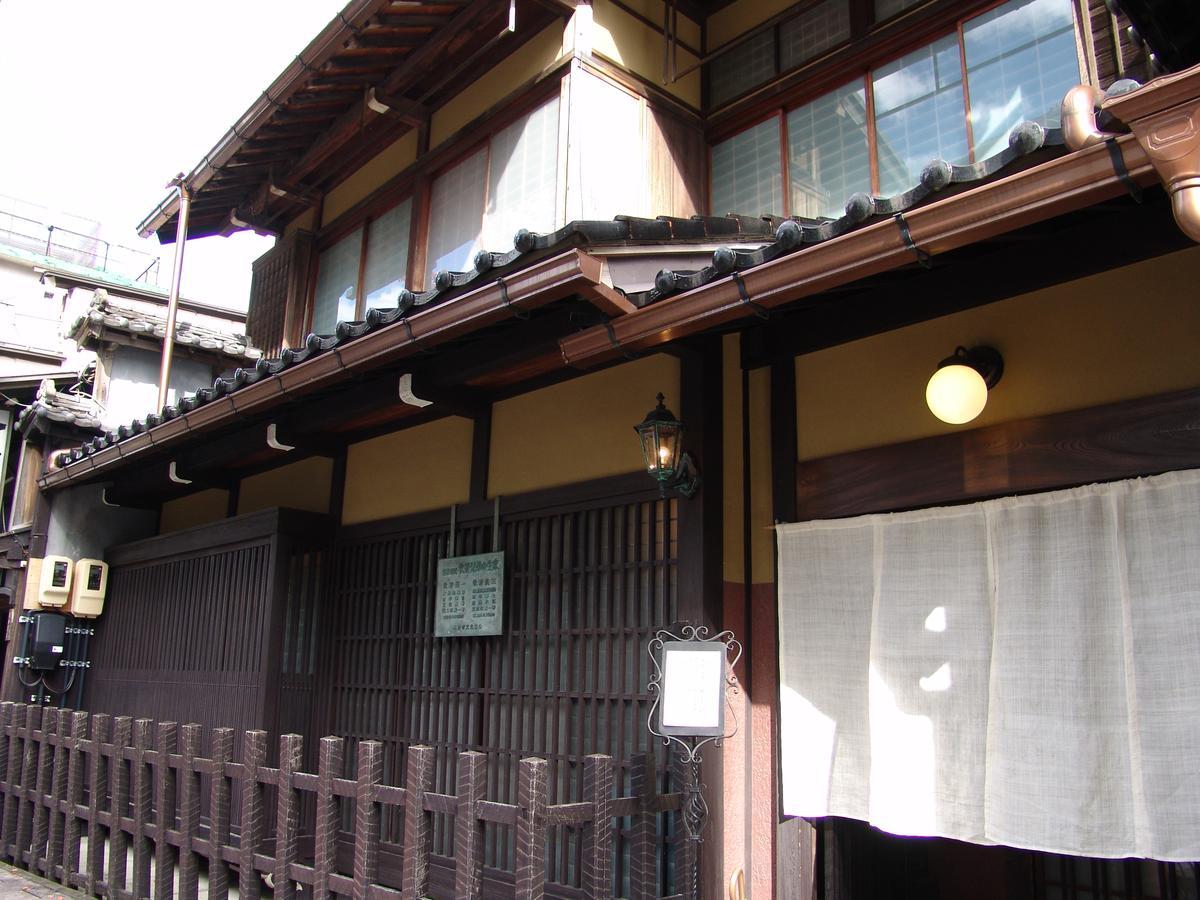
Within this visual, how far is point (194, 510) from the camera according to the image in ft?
37.2

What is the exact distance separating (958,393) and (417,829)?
3.44m

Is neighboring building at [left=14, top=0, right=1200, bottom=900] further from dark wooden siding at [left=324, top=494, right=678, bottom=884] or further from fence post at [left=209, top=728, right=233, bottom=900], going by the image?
fence post at [left=209, top=728, right=233, bottom=900]

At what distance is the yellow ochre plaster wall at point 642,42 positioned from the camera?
753 cm

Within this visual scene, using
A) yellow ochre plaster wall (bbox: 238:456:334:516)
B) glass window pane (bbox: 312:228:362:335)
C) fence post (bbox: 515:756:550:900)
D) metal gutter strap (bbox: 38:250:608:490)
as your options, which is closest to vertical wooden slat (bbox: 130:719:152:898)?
metal gutter strap (bbox: 38:250:608:490)

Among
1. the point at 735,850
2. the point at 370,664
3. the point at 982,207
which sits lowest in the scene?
the point at 735,850

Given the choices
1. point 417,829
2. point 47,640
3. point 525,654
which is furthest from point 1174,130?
point 47,640

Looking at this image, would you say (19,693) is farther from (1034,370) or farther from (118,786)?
(1034,370)

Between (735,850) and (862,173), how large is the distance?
4.59 m

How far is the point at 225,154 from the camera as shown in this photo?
33.4ft

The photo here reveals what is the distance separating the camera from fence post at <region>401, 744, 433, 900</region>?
15.3 ft

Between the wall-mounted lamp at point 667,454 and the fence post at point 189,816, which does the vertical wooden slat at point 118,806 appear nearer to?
the fence post at point 189,816

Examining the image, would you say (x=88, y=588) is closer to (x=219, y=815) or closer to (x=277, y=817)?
(x=219, y=815)

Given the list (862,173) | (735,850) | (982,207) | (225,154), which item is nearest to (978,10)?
(862,173)

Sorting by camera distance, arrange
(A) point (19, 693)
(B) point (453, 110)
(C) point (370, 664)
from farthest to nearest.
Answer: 1. (A) point (19, 693)
2. (B) point (453, 110)
3. (C) point (370, 664)
